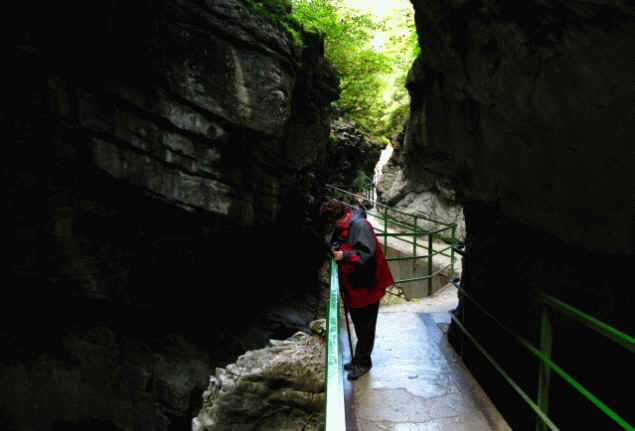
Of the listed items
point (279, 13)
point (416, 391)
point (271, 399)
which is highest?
point (279, 13)

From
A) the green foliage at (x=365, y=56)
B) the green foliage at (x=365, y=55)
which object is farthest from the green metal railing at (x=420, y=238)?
the green foliage at (x=365, y=56)

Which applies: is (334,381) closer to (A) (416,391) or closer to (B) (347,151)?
(A) (416,391)

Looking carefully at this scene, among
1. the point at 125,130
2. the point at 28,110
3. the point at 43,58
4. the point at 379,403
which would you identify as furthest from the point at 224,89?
the point at 379,403

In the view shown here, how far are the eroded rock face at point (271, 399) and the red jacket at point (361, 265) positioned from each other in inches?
78.6

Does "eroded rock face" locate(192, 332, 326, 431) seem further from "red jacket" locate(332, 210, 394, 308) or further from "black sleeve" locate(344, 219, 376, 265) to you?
"black sleeve" locate(344, 219, 376, 265)

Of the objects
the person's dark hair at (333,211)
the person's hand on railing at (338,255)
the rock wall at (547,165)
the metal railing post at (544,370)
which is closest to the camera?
the rock wall at (547,165)

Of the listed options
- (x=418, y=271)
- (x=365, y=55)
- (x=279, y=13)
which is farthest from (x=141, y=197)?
(x=365, y=55)

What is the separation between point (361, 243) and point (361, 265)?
7.5 inches

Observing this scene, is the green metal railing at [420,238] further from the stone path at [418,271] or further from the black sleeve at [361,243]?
the black sleeve at [361,243]

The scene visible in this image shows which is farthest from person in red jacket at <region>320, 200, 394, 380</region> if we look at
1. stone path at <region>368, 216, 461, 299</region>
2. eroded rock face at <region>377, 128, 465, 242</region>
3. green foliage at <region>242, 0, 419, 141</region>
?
eroded rock face at <region>377, 128, 465, 242</region>

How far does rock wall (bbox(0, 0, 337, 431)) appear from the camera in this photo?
7027 mm

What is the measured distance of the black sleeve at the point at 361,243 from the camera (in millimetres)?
3037

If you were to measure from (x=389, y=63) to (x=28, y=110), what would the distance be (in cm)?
1266

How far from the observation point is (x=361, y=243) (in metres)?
3.05
